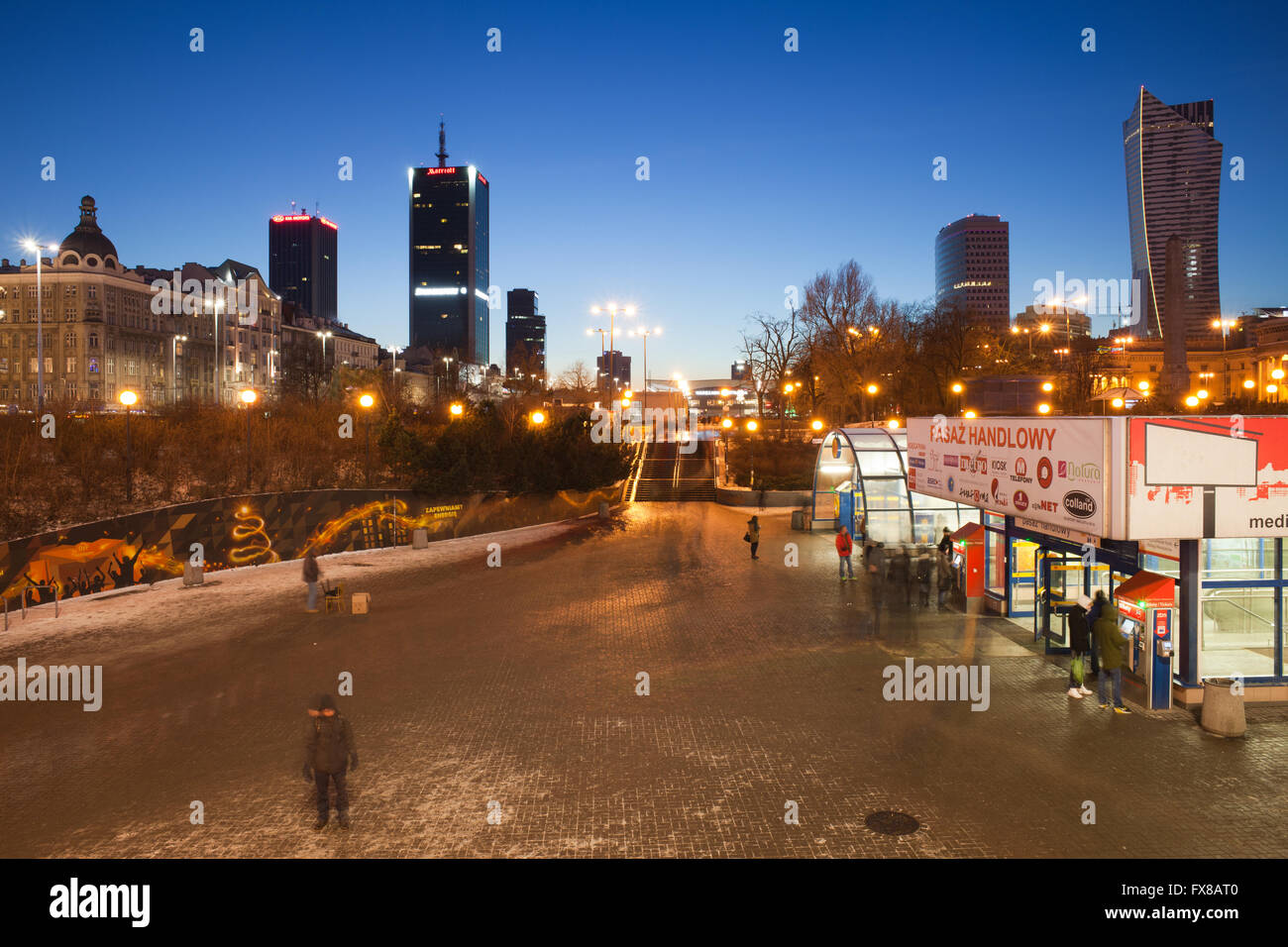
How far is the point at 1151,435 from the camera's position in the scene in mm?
10602

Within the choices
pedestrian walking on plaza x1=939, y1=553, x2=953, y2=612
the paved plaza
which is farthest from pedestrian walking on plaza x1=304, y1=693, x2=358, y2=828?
pedestrian walking on plaza x1=939, y1=553, x2=953, y2=612

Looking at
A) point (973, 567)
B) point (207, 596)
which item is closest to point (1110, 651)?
point (973, 567)

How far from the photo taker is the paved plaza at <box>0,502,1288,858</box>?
7773mm

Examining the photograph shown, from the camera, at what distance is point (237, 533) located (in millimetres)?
22578

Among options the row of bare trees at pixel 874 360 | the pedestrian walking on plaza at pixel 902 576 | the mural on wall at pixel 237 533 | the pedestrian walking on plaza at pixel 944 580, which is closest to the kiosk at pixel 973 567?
the pedestrian walking on plaza at pixel 944 580

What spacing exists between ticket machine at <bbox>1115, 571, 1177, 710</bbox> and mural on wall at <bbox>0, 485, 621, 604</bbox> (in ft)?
71.2

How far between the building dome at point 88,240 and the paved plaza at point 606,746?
64.9 m

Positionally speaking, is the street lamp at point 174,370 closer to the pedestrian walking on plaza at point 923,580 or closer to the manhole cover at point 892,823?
the pedestrian walking on plaza at point 923,580

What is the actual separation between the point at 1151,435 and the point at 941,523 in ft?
44.8

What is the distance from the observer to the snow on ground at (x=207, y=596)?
16.4 meters

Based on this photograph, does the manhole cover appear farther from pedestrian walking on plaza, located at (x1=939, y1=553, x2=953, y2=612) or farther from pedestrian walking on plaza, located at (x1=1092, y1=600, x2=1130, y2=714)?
pedestrian walking on plaza, located at (x1=939, y1=553, x2=953, y2=612)
